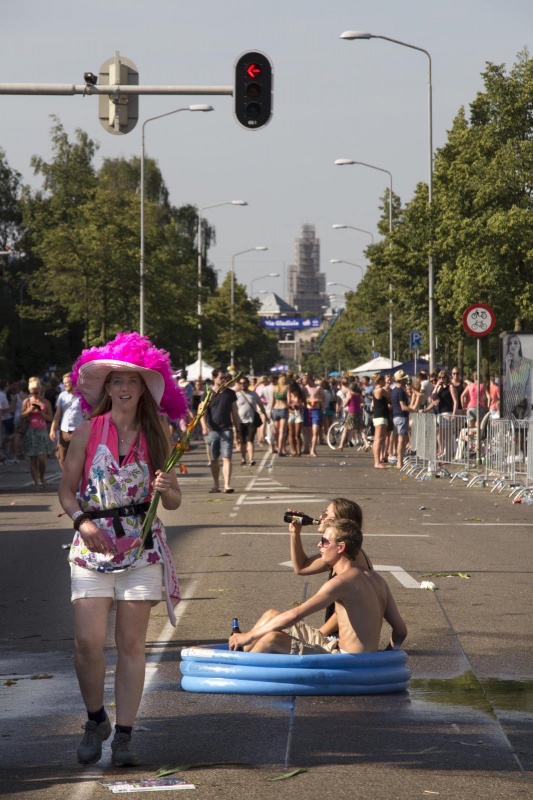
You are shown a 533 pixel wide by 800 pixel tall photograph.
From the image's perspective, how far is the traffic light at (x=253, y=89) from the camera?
16266mm

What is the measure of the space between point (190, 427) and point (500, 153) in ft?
96.4

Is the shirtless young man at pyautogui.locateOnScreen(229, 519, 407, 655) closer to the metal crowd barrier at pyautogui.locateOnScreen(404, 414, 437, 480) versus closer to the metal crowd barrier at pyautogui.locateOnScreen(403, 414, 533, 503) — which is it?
the metal crowd barrier at pyautogui.locateOnScreen(403, 414, 533, 503)

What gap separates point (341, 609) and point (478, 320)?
688 inches

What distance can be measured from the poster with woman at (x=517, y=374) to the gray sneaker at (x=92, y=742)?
1917 centimetres

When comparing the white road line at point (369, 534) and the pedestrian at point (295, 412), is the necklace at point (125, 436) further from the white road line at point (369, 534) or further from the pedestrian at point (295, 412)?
the pedestrian at point (295, 412)

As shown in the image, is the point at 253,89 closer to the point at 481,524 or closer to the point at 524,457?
the point at 481,524

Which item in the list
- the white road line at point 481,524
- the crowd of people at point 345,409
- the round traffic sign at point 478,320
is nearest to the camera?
the white road line at point 481,524

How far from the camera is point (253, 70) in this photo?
16.3 metres

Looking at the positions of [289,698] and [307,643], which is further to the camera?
[307,643]

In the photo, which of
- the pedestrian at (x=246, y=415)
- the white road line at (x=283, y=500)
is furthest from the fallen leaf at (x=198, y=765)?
the pedestrian at (x=246, y=415)

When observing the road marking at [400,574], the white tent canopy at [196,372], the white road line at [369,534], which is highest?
the white tent canopy at [196,372]

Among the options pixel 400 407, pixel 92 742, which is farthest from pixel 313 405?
pixel 92 742

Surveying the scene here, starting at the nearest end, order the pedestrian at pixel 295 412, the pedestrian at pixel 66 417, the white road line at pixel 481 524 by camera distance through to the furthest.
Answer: the white road line at pixel 481 524, the pedestrian at pixel 66 417, the pedestrian at pixel 295 412

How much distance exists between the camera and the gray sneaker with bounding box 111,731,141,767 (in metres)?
5.71
